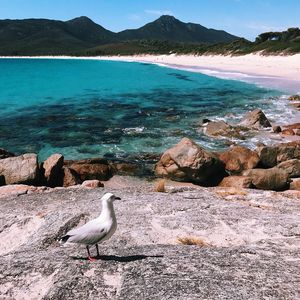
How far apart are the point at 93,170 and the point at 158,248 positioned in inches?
517

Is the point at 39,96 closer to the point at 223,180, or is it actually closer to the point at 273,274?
the point at 223,180

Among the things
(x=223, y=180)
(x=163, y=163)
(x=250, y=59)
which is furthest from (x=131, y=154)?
(x=250, y=59)

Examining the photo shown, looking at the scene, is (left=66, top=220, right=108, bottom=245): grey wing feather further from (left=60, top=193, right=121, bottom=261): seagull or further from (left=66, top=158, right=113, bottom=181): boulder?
(left=66, top=158, right=113, bottom=181): boulder

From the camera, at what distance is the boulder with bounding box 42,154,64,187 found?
20.1 m

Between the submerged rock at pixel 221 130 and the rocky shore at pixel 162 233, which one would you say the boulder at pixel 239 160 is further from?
the submerged rock at pixel 221 130

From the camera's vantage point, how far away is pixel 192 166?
69.1 feet

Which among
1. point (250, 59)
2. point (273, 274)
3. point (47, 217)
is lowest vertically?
point (250, 59)

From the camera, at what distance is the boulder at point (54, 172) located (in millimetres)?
20150

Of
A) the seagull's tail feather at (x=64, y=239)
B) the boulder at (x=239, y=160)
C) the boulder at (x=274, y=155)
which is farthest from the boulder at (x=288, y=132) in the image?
the seagull's tail feather at (x=64, y=239)

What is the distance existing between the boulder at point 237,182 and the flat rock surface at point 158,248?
3.60m

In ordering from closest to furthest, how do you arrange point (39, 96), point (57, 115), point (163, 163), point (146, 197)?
point (146, 197) → point (163, 163) → point (57, 115) → point (39, 96)

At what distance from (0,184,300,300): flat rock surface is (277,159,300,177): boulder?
613 cm

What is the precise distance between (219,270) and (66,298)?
3.01m

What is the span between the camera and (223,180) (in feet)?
68.9
